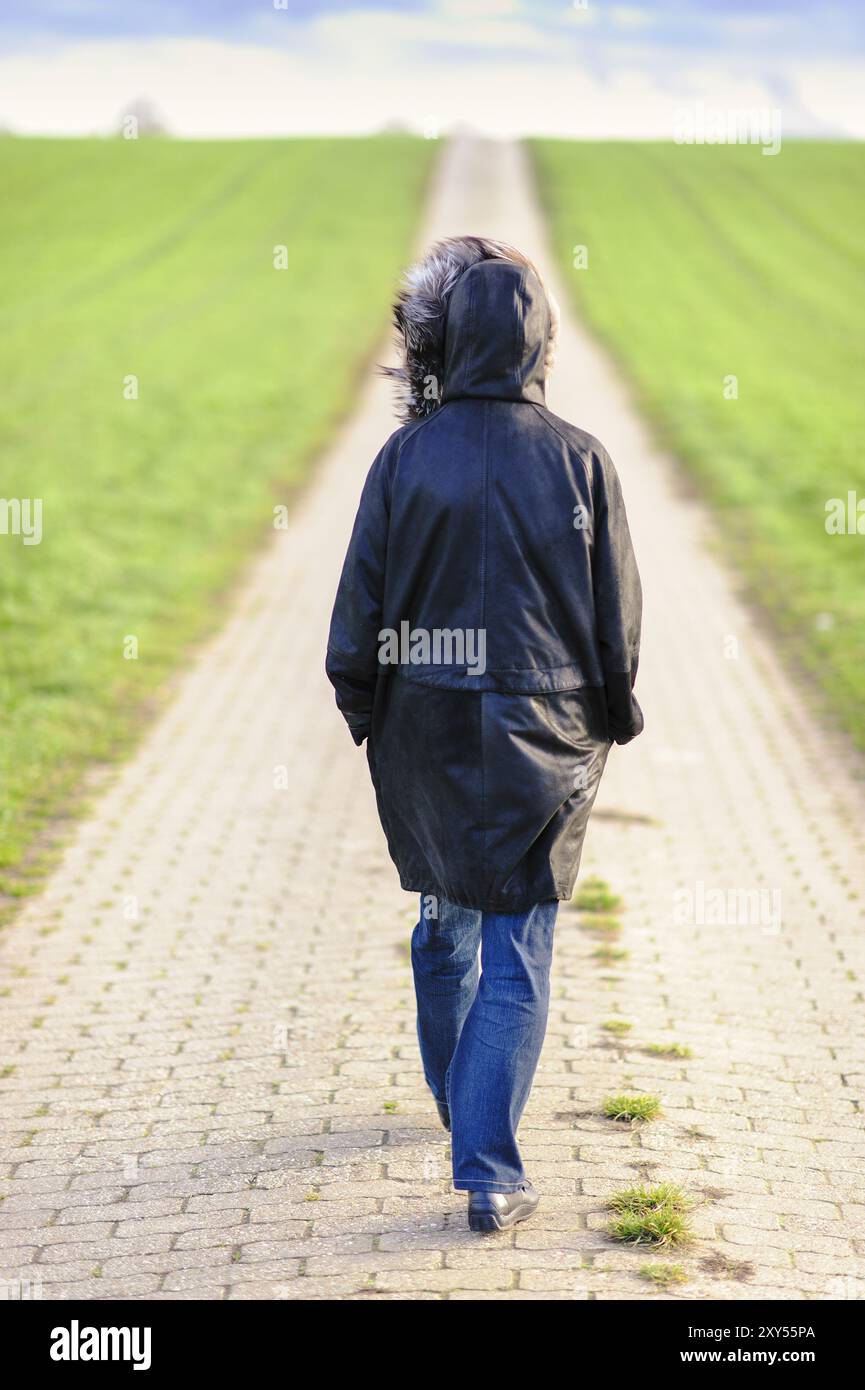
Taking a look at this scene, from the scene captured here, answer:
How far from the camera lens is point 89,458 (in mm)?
16812

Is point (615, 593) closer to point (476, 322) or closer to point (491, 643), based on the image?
point (491, 643)

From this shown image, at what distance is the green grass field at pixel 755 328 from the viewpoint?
1227cm

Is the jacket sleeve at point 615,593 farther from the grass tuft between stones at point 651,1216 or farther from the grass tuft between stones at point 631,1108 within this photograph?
the grass tuft between stones at point 631,1108

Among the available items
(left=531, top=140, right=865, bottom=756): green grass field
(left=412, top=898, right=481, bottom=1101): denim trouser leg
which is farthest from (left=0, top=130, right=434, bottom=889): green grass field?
(left=531, top=140, right=865, bottom=756): green grass field

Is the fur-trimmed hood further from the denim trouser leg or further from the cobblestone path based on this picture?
the cobblestone path

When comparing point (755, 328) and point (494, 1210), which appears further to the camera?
point (755, 328)

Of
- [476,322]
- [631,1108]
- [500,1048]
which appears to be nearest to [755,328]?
[631,1108]

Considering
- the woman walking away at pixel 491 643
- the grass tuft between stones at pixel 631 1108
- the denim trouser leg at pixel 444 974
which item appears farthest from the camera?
the grass tuft between stones at pixel 631 1108

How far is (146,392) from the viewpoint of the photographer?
21.2 meters

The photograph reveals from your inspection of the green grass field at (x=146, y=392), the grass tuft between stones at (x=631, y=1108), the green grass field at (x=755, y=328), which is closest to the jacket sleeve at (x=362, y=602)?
the grass tuft between stones at (x=631, y=1108)

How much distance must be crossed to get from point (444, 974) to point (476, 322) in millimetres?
1646

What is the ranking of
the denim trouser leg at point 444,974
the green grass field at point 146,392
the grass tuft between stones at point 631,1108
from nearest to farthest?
1. the denim trouser leg at point 444,974
2. the grass tuft between stones at point 631,1108
3. the green grass field at point 146,392

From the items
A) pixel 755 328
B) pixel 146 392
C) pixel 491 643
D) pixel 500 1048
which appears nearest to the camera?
pixel 491 643

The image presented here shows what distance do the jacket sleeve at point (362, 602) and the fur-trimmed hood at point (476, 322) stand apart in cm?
29
